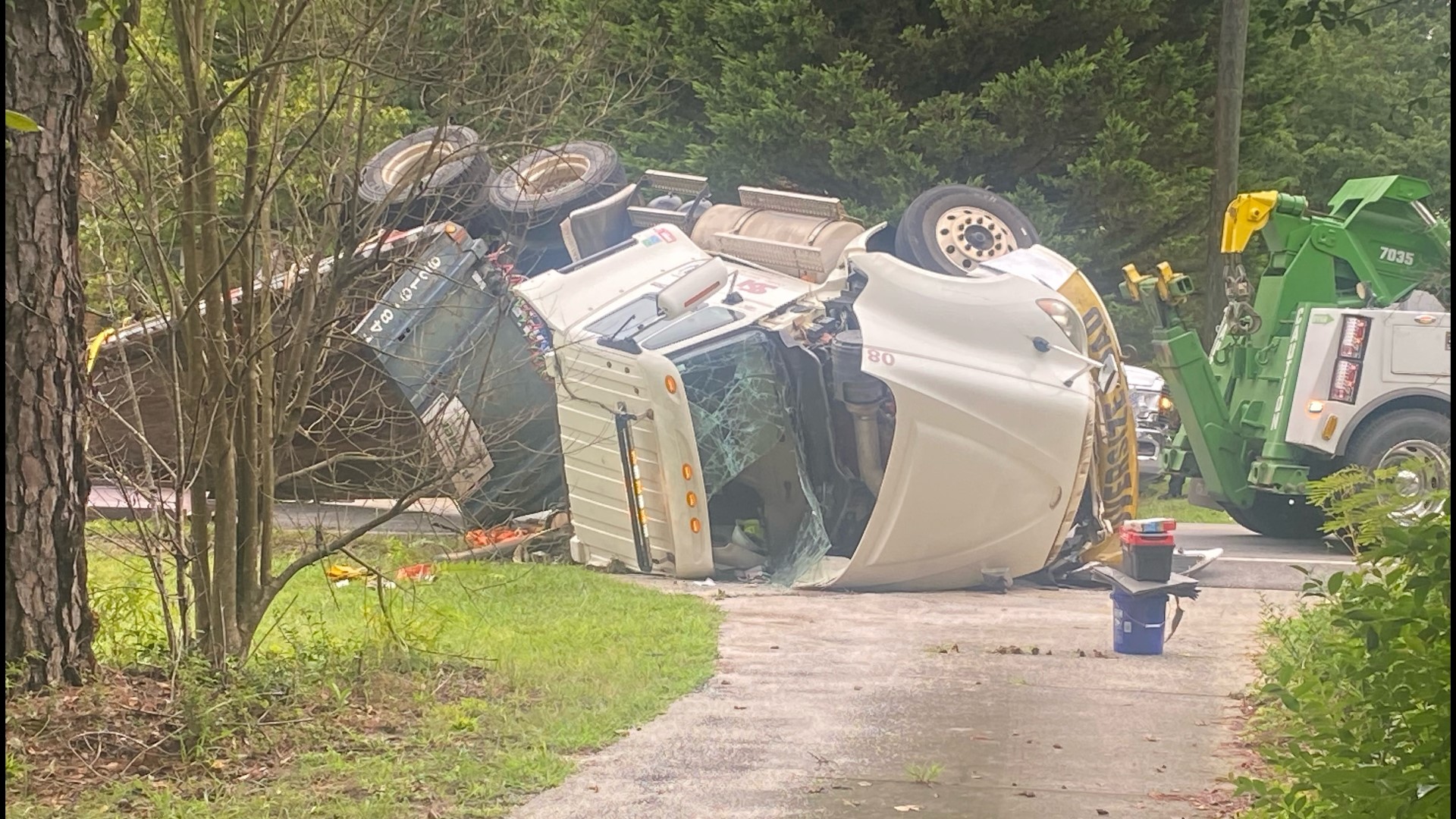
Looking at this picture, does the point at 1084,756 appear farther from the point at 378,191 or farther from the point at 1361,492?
the point at 378,191

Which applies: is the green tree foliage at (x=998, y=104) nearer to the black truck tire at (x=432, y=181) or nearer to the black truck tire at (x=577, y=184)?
the black truck tire at (x=577, y=184)

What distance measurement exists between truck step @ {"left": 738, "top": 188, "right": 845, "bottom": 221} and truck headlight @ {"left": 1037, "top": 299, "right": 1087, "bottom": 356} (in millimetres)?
2901

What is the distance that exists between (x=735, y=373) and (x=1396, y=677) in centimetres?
808

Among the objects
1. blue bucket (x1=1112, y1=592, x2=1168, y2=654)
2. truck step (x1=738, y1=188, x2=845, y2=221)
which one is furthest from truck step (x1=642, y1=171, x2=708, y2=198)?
blue bucket (x1=1112, y1=592, x2=1168, y2=654)

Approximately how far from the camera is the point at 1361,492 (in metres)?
4.15

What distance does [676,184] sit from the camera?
14.9m

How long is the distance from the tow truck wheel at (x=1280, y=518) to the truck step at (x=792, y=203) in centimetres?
416

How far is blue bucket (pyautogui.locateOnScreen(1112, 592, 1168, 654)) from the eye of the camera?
8.59 m

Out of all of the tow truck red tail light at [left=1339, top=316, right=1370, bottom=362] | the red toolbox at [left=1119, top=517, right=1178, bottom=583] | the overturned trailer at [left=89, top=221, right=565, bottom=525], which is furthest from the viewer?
the tow truck red tail light at [left=1339, top=316, right=1370, bottom=362]

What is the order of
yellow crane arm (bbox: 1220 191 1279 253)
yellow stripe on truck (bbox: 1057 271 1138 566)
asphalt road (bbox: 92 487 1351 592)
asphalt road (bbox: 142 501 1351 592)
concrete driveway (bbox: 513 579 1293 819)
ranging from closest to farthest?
1. concrete driveway (bbox: 513 579 1293 819)
2. asphalt road (bbox: 92 487 1351 592)
3. asphalt road (bbox: 142 501 1351 592)
4. yellow stripe on truck (bbox: 1057 271 1138 566)
5. yellow crane arm (bbox: 1220 191 1279 253)

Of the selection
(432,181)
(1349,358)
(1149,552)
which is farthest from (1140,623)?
(1349,358)

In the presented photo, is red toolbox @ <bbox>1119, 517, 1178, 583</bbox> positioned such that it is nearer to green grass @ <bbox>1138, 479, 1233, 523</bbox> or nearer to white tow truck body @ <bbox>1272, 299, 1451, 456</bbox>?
white tow truck body @ <bbox>1272, 299, 1451, 456</bbox>

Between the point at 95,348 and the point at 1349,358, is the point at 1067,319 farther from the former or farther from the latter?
the point at 95,348

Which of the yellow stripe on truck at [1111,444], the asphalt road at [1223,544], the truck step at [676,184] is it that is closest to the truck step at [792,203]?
the truck step at [676,184]
